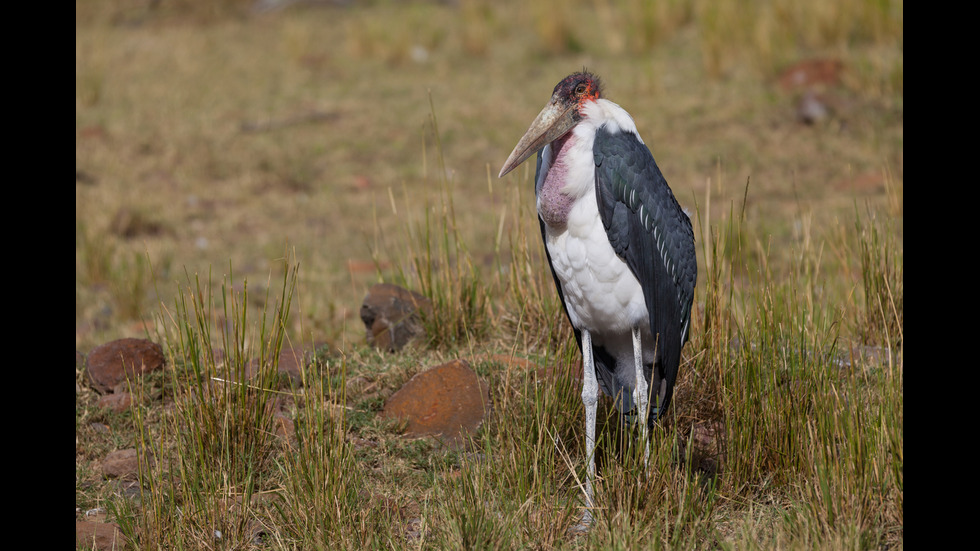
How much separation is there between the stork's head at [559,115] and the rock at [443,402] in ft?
3.74

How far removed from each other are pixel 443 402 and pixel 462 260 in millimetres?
1037

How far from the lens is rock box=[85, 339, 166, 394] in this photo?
4.35m

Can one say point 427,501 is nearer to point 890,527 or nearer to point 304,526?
point 304,526

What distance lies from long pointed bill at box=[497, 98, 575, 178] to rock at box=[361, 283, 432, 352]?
1.59 metres

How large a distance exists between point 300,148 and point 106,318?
116 inches

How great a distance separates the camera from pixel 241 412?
3.63 m

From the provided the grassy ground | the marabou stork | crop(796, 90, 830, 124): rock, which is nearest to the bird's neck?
the marabou stork

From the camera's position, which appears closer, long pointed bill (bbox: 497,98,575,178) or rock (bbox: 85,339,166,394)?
long pointed bill (bbox: 497,98,575,178)

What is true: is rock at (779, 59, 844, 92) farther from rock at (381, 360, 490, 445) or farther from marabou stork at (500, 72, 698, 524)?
marabou stork at (500, 72, 698, 524)

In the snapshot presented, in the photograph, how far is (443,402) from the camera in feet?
13.4

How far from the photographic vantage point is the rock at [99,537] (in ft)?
10.6

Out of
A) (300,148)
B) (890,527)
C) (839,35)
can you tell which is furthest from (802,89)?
(890,527)

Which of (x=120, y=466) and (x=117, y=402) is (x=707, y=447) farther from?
(x=117, y=402)

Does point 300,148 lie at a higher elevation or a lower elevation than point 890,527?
higher
